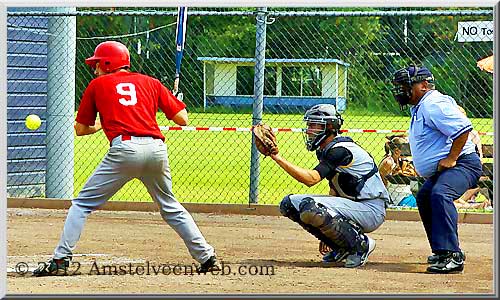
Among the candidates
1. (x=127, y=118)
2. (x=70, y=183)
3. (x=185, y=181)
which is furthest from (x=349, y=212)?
(x=185, y=181)

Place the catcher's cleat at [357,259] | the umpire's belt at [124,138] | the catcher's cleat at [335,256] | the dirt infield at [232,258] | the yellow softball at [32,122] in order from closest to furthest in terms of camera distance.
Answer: the dirt infield at [232,258], the umpire's belt at [124,138], the catcher's cleat at [357,259], the catcher's cleat at [335,256], the yellow softball at [32,122]

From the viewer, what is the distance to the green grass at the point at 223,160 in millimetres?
15219

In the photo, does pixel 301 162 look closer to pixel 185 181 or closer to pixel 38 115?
pixel 185 181

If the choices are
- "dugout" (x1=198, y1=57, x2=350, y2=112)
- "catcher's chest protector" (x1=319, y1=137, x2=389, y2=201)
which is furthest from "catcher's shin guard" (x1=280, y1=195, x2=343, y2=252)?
"dugout" (x1=198, y1=57, x2=350, y2=112)

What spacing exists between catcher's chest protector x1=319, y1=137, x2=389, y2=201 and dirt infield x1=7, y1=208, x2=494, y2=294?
0.58 metres

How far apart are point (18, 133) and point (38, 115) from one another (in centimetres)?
37

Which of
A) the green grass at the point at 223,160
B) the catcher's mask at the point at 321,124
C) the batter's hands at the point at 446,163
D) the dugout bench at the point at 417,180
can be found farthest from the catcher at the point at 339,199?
the green grass at the point at 223,160

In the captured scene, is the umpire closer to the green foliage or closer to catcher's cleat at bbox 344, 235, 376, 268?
catcher's cleat at bbox 344, 235, 376, 268

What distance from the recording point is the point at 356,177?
8.33 meters

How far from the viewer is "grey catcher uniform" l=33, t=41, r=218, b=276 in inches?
300

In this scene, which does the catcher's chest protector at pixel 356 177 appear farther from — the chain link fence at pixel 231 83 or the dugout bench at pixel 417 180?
the dugout bench at pixel 417 180

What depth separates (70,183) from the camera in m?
12.8

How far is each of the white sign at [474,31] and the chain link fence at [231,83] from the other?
0.06ft

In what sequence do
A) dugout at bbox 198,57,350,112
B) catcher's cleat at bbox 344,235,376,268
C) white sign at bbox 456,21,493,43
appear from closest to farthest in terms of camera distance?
catcher's cleat at bbox 344,235,376,268
white sign at bbox 456,21,493,43
dugout at bbox 198,57,350,112
